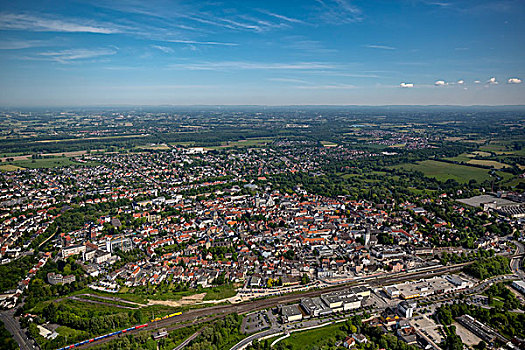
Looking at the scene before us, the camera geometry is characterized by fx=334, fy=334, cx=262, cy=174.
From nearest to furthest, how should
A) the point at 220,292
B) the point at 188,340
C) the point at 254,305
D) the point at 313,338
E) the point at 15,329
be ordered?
the point at 188,340
the point at 313,338
the point at 15,329
the point at 254,305
the point at 220,292

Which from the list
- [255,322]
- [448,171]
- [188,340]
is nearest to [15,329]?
[188,340]

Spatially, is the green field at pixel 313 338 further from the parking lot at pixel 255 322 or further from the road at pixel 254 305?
the road at pixel 254 305

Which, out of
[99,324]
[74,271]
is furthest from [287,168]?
[99,324]

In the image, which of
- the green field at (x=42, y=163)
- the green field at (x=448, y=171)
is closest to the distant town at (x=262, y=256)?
the green field at (x=448, y=171)

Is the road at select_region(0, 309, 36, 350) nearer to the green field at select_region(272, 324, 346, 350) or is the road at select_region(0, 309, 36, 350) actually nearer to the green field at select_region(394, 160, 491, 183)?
the green field at select_region(272, 324, 346, 350)

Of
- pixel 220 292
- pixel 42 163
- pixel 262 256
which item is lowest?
pixel 220 292

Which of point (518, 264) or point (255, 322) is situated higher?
point (518, 264)

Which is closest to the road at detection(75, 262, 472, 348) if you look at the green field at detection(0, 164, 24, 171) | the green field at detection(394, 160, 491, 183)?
the green field at detection(394, 160, 491, 183)

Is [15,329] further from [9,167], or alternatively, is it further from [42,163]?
[42,163]
